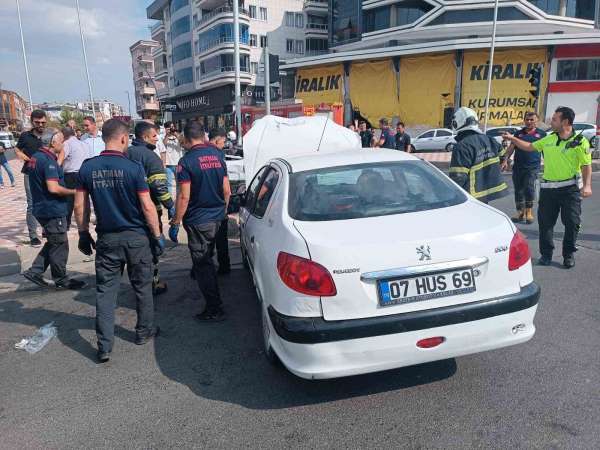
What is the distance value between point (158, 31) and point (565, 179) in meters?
67.0

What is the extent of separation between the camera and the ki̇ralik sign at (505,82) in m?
25.8

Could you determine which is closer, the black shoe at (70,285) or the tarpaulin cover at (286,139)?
→ the black shoe at (70,285)

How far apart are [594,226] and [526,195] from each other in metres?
1.10

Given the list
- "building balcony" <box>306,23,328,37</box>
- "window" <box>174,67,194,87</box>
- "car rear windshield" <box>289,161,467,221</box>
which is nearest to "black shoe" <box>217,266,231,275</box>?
"car rear windshield" <box>289,161,467,221</box>

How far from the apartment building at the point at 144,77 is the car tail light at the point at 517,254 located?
84016mm

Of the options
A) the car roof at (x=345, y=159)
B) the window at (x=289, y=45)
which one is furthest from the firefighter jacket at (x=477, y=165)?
the window at (x=289, y=45)

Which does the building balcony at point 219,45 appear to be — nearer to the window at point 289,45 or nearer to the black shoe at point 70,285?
the window at point 289,45

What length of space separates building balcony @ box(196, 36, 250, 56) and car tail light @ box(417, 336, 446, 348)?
147 feet

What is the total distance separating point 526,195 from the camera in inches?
295

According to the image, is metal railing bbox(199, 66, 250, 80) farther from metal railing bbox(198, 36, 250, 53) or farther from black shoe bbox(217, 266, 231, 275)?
black shoe bbox(217, 266, 231, 275)

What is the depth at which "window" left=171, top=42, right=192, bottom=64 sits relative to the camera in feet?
162

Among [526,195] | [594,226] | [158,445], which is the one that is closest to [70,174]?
[158,445]

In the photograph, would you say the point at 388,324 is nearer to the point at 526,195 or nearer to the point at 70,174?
the point at 70,174

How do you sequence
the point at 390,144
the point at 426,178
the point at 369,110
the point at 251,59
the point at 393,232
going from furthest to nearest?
1. the point at 251,59
2. the point at 369,110
3. the point at 390,144
4. the point at 426,178
5. the point at 393,232
